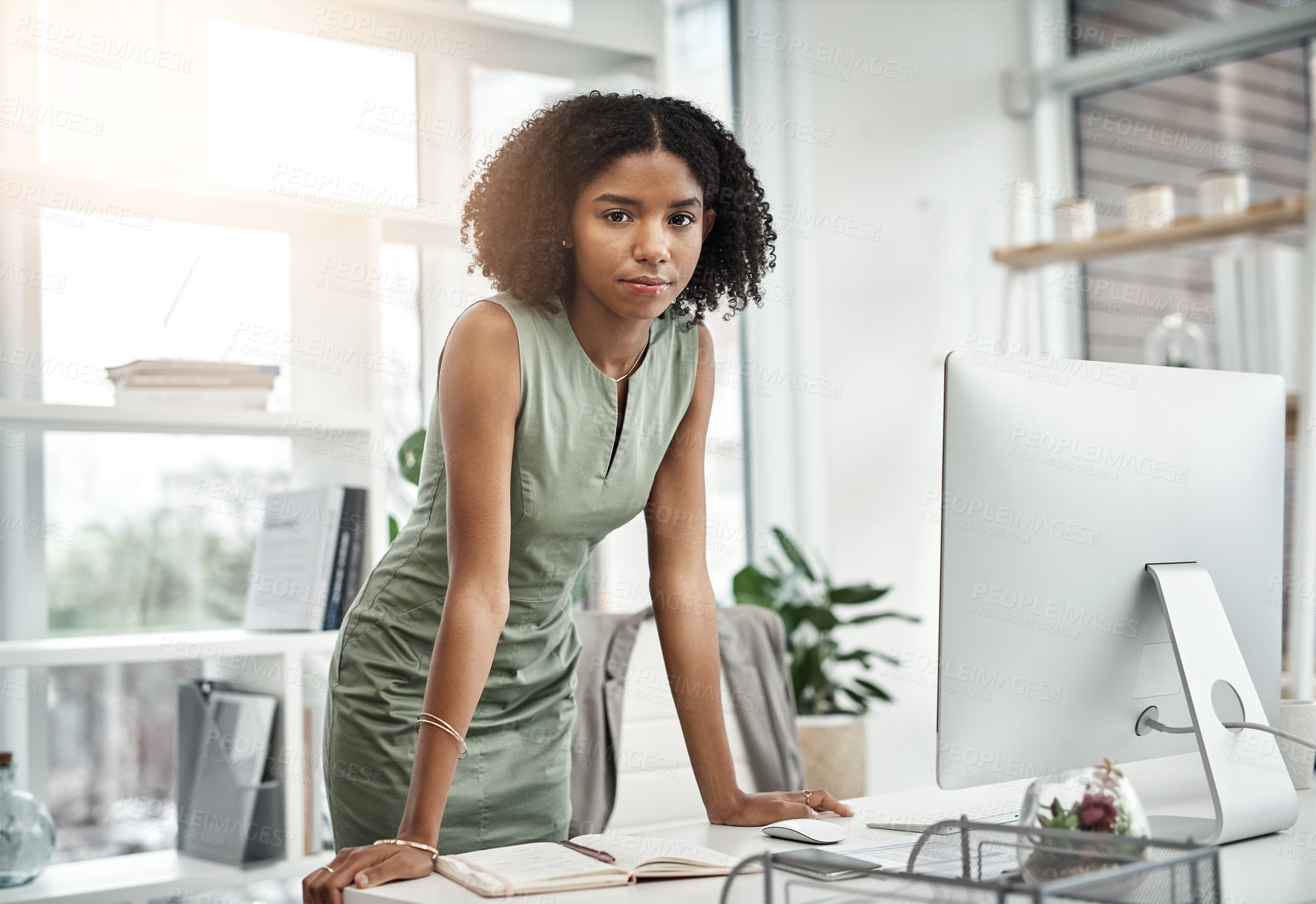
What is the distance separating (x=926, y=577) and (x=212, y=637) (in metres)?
2.11

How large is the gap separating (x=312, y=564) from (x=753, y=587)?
1119 mm

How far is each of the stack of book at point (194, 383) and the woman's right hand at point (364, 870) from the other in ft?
4.44

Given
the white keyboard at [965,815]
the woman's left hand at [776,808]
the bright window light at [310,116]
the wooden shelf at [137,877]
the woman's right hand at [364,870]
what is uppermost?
the bright window light at [310,116]

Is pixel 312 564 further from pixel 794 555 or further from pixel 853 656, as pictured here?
pixel 853 656

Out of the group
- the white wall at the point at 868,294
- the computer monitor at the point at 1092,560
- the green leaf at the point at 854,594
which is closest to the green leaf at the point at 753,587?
the green leaf at the point at 854,594

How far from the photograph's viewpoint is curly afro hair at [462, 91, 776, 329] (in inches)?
54.4

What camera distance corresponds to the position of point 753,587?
10.0 ft

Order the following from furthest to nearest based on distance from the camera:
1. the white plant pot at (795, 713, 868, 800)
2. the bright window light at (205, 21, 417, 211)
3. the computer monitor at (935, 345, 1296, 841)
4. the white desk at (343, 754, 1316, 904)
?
the white plant pot at (795, 713, 868, 800)
the bright window light at (205, 21, 417, 211)
the computer monitor at (935, 345, 1296, 841)
the white desk at (343, 754, 1316, 904)

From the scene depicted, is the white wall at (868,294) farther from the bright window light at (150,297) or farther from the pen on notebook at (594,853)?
the pen on notebook at (594,853)

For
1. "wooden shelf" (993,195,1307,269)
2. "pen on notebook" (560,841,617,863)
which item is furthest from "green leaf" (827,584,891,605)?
"pen on notebook" (560,841,617,863)

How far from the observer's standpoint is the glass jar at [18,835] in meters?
2.08

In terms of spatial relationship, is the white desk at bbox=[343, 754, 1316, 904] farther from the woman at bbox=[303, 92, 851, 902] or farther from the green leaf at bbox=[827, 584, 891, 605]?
the green leaf at bbox=[827, 584, 891, 605]

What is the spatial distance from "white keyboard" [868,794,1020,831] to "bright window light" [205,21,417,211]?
1.65m

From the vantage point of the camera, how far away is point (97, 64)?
8.00ft
